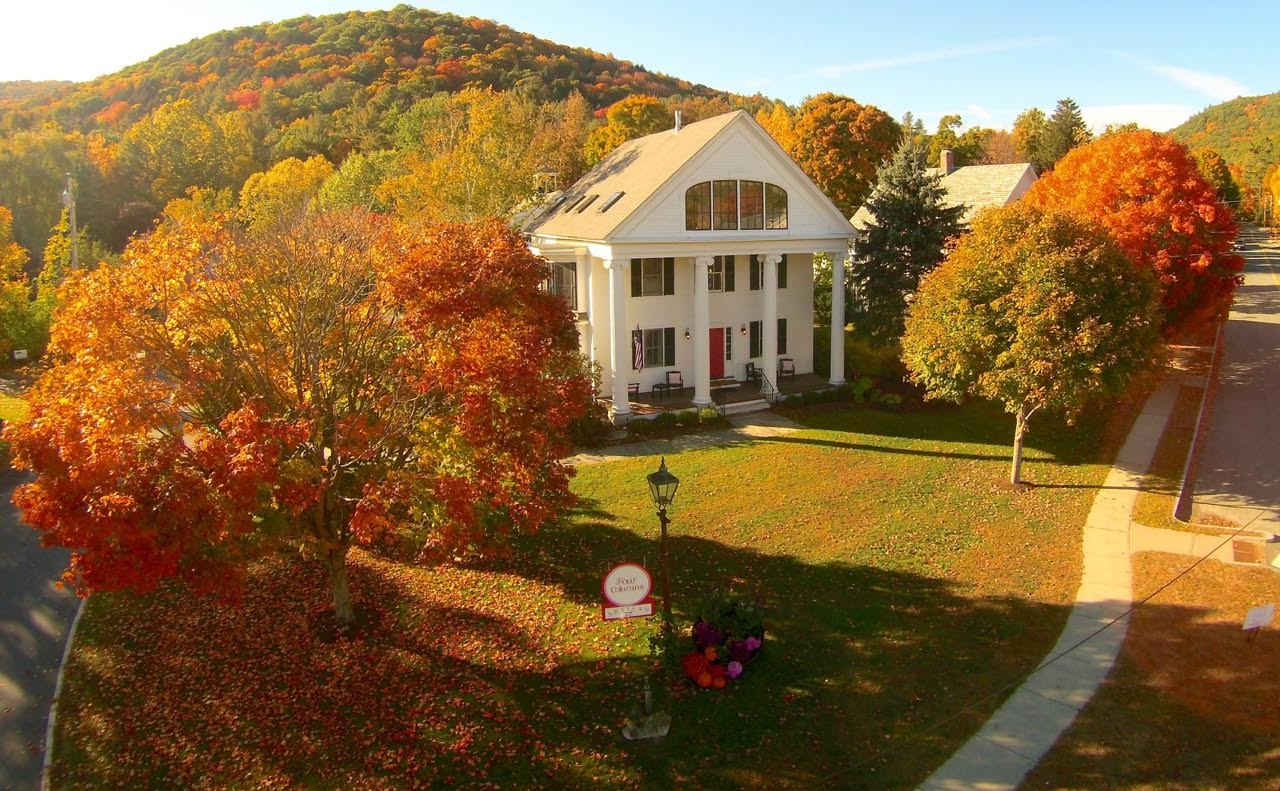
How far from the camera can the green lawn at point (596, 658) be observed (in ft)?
35.7

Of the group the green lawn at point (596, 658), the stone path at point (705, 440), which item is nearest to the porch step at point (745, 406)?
the stone path at point (705, 440)

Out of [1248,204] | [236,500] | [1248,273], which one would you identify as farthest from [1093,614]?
[1248,204]

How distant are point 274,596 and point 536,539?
214 inches

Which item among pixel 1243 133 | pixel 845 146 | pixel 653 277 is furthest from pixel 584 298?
pixel 1243 133

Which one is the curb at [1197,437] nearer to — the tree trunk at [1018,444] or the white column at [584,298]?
the tree trunk at [1018,444]

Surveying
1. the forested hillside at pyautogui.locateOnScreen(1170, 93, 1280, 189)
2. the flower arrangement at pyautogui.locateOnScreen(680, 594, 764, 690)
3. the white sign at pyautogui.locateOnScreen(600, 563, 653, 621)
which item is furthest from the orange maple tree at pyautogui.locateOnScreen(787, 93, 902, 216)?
the forested hillside at pyautogui.locateOnScreen(1170, 93, 1280, 189)

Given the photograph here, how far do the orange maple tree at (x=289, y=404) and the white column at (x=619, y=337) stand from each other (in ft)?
36.9

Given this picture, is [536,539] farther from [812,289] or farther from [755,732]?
[812,289]

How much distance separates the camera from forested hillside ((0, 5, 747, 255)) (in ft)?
167

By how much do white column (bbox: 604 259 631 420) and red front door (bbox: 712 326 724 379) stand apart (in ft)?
16.9

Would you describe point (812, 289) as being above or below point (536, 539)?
above

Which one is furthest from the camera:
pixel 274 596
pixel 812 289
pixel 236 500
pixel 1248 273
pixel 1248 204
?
pixel 1248 204

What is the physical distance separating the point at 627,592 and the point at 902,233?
75.2 ft

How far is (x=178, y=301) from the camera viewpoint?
12211 millimetres
